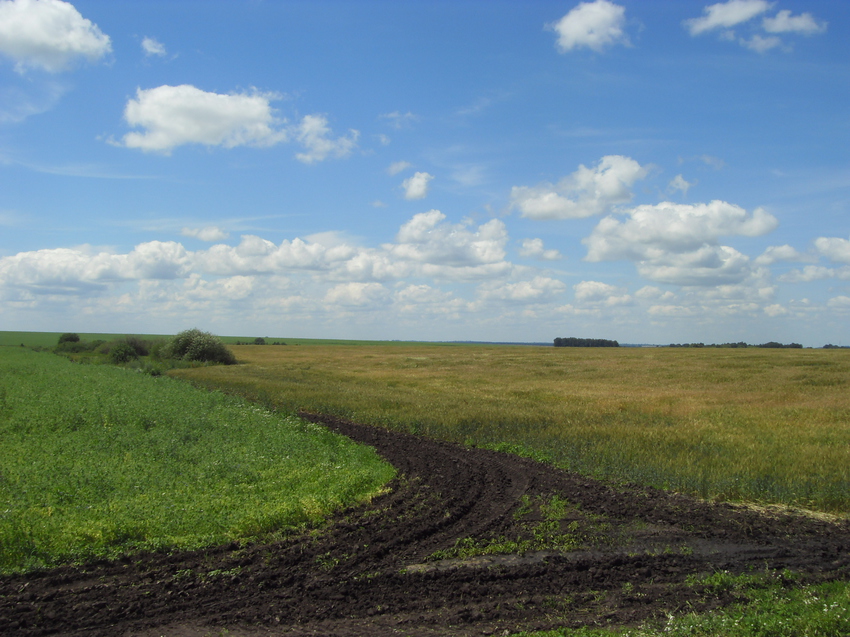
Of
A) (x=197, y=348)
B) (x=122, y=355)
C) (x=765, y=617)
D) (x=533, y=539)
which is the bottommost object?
(x=533, y=539)

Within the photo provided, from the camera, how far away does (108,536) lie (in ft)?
30.7

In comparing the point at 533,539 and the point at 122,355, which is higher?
the point at 122,355

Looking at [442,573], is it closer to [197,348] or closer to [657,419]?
[657,419]

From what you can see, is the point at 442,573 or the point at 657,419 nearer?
the point at 442,573

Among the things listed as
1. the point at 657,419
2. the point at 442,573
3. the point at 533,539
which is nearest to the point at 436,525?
the point at 533,539

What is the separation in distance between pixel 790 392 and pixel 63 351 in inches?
4044

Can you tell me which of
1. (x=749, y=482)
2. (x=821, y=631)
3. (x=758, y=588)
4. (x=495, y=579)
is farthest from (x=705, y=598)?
(x=749, y=482)

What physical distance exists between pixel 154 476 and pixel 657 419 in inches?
737

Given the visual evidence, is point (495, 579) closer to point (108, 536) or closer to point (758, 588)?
point (758, 588)

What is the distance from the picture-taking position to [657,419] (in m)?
23.6

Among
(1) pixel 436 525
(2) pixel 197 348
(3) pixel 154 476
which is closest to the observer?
(1) pixel 436 525

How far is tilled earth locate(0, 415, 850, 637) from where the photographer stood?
6.86 metres

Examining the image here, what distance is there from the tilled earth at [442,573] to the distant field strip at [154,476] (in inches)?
30.8

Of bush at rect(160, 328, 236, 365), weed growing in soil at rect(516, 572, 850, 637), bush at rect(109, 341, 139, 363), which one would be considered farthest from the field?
bush at rect(109, 341, 139, 363)
